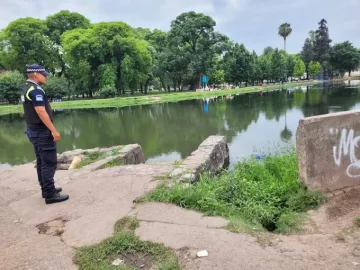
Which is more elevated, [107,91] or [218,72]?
[218,72]

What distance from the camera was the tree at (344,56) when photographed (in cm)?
6750

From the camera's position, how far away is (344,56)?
2670 inches

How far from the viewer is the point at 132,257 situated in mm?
3029

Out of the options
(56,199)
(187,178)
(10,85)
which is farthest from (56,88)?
(187,178)

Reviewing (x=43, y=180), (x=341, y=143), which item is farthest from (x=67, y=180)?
(x=341, y=143)

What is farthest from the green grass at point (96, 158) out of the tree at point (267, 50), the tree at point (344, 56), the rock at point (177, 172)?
the tree at point (267, 50)

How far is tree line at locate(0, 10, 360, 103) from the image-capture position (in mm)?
40438

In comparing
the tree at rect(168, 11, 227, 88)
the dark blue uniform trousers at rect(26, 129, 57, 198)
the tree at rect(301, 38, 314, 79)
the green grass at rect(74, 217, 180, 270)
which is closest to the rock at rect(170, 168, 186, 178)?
the dark blue uniform trousers at rect(26, 129, 57, 198)

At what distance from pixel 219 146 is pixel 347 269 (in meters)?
5.64

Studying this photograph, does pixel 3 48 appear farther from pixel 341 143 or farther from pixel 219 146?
pixel 341 143

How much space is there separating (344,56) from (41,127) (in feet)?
247

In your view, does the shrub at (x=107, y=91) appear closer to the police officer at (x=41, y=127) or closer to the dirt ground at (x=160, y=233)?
the dirt ground at (x=160, y=233)

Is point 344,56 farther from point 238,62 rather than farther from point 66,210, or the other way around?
point 66,210

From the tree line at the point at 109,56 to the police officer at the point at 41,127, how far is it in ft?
120
